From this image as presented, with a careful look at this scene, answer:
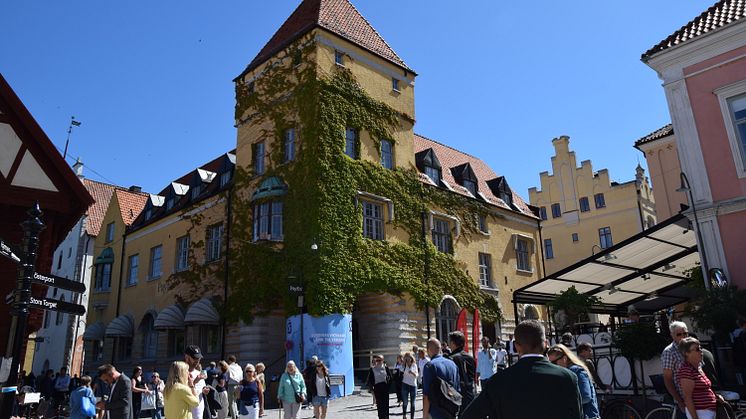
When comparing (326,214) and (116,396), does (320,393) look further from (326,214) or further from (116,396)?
(326,214)

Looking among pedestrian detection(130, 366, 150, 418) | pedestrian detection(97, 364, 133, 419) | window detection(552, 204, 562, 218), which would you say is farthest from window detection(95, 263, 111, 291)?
window detection(552, 204, 562, 218)

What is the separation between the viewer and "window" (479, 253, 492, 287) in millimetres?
30828

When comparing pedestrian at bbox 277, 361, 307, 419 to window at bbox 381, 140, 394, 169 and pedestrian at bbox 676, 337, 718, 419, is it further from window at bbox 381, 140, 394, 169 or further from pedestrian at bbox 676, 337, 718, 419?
window at bbox 381, 140, 394, 169

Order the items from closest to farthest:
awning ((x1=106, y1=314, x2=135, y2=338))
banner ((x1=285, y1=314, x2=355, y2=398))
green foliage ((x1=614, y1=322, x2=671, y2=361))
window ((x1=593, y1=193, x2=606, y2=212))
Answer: green foliage ((x1=614, y1=322, x2=671, y2=361)), banner ((x1=285, y1=314, x2=355, y2=398)), awning ((x1=106, y1=314, x2=135, y2=338)), window ((x1=593, y1=193, x2=606, y2=212))

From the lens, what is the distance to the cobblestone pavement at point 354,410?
625 inches

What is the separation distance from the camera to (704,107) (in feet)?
50.4

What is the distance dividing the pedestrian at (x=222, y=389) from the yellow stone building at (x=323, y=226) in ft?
23.2

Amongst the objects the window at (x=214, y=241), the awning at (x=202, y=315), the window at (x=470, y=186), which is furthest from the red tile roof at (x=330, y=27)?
the awning at (x=202, y=315)

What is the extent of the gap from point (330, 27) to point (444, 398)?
22.5 meters

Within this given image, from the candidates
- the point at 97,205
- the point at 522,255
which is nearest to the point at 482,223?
the point at 522,255

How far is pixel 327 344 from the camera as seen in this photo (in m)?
21.2

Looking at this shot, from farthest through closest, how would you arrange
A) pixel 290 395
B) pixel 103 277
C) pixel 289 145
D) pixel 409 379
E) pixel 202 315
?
pixel 103 277 → pixel 289 145 → pixel 202 315 → pixel 409 379 → pixel 290 395

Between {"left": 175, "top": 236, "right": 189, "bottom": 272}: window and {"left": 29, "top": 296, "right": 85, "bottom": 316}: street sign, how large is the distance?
22545 mm

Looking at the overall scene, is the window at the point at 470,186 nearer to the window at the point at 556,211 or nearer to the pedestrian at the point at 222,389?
the window at the point at 556,211
